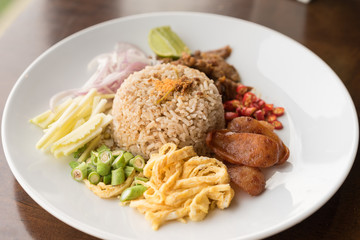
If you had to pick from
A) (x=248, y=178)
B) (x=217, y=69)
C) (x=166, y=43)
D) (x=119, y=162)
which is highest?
(x=166, y=43)

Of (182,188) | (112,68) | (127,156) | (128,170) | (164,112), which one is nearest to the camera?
(182,188)

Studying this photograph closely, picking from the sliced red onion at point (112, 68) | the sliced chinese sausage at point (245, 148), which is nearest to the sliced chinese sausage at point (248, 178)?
the sliced chinese sausage at point (245, 148)

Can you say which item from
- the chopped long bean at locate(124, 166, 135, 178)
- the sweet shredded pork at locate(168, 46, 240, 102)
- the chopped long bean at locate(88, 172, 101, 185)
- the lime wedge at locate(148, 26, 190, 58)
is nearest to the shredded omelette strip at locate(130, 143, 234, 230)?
the chopped long bean at locate(124, 166, 135, 178)

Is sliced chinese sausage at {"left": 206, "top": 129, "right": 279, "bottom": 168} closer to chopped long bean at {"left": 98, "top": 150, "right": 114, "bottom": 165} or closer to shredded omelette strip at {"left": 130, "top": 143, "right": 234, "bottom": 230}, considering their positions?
shredded omelette strip at {"left": 130, "top": 143, "right": 234, "bottom": 230}

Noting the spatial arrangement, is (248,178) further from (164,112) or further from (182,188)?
(164,112)

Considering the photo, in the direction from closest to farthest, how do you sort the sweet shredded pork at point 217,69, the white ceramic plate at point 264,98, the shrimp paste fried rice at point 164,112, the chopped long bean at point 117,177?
the white ceramic plate at point 264,98
the chopped long bean at point 117,177
the shrimp paste fried rice at point 164,112
the sweet shredded pork at point 217,69

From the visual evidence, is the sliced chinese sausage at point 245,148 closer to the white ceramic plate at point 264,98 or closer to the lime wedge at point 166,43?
the white ceramic plate at point 264,98

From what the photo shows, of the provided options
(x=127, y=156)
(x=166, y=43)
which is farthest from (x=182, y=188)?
(x=166, y=43)

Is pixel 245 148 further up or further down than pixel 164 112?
further down
